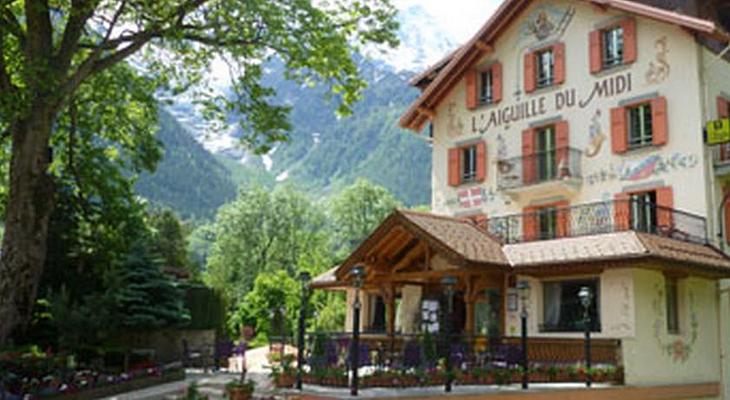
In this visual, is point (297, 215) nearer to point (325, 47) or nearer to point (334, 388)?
point (325, 47)

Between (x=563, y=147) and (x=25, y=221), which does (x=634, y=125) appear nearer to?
(x=563, y=147)

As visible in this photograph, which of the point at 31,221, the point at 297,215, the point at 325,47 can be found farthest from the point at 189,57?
the point at 297,215

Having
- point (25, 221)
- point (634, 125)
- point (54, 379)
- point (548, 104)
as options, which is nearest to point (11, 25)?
point (25, 221)

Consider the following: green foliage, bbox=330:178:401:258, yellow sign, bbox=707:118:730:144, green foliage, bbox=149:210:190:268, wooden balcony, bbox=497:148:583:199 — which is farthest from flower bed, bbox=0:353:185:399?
green foliage, bbox=330:178:401:258

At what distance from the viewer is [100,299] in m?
19.5

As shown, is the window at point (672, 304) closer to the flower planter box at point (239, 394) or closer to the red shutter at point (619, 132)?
the red shutter at point (619, 132)

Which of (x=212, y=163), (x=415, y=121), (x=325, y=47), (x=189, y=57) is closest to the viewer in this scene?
(x=325, y=47)

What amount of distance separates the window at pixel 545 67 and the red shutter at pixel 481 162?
258cm

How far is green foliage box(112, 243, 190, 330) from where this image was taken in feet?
72.3

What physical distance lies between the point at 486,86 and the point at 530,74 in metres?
1.92

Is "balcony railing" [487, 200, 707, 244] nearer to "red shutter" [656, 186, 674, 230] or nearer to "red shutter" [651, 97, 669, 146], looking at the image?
"red shutter" [656, 186, 674, 230]

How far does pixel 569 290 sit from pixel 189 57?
1201cm

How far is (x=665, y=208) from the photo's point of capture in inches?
765

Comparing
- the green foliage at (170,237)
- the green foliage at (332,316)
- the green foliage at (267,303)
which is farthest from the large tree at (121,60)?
the green foliage at (170,237)
